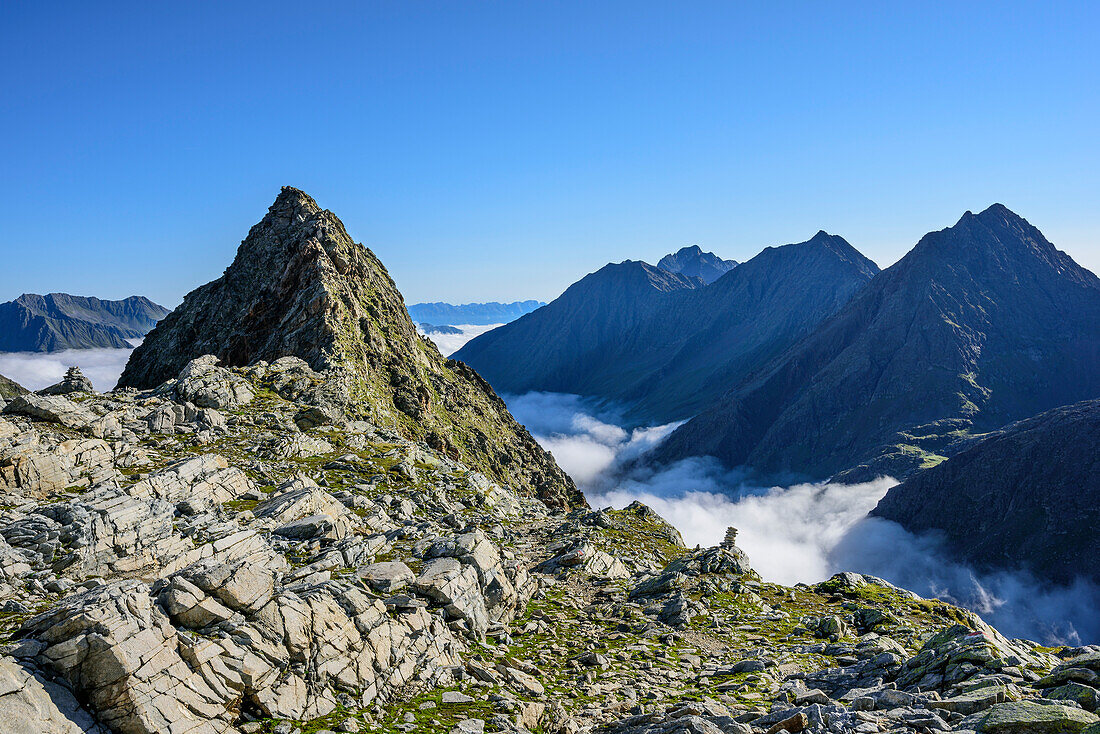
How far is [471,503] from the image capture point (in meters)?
59.6

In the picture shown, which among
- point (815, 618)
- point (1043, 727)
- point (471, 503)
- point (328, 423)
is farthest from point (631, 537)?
point (1043, 727)

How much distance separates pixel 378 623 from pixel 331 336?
265 feet

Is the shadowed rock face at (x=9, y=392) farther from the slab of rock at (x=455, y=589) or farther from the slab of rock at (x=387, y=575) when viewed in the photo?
the slab of rock at (x=455, y=589)

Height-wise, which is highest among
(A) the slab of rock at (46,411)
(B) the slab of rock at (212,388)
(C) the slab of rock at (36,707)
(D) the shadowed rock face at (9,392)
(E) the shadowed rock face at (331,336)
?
(E) the shadowed rock face at (331,336)

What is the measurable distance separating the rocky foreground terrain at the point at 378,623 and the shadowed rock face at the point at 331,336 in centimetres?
4188

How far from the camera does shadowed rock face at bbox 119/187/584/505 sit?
101250 millimetres

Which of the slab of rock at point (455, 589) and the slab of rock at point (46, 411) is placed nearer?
the slab of rock at point (455, 589)

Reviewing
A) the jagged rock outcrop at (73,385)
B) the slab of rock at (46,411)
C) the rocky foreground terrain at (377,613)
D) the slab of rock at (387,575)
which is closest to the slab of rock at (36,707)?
the rocky foreground terrain at (377,613)

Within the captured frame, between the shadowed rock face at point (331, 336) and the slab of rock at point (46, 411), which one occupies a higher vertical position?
the shadowed rock face at point (331, 336)

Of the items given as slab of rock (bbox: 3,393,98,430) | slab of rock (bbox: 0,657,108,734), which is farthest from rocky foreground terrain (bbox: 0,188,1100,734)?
slab of rock (bbox: 3,393,98,430)

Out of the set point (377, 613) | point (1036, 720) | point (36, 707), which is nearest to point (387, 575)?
point (377, 613)

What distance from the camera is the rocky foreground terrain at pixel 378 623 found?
19828 mm

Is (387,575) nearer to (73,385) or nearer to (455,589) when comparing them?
(455,589)

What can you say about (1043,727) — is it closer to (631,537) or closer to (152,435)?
(631,537)
